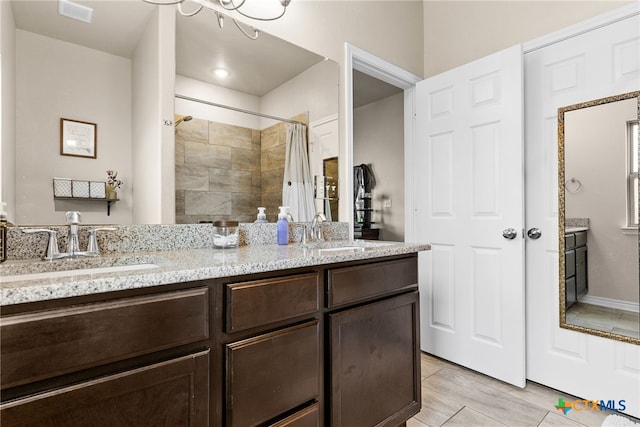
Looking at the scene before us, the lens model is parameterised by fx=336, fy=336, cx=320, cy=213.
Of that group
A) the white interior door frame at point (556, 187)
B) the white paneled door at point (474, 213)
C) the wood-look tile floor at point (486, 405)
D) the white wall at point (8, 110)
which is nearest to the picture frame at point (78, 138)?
the white wall at point (8, 110)

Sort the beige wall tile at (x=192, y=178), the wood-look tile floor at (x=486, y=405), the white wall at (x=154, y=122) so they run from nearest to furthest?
the white wall at (x=154, y=122), the beige wall tile at (x=192, y=178), the wood-look tile floor at (x=486, y=405)

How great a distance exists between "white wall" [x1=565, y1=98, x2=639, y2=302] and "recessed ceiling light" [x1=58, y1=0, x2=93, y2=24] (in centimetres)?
237

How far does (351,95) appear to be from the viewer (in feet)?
7.07

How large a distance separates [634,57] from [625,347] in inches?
58.4

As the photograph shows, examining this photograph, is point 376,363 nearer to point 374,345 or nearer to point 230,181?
point 374,345

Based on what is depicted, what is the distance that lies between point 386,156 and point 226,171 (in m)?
2.75

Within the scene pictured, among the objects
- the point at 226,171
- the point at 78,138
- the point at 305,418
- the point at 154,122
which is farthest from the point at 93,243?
the point at 305,418

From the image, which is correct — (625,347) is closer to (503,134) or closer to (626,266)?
(626,266)

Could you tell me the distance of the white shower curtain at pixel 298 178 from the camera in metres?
1.83

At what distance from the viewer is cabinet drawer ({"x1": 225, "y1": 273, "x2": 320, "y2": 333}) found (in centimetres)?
92

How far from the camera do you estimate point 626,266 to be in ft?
5.96

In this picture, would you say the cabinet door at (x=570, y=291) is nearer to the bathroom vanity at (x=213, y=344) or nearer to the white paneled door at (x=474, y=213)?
the white paneled door at (x=474, y=213)

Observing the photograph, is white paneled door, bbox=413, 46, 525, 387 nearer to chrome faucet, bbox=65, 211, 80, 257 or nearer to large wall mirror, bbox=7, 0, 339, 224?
large wall mirror, bbox=7, 0, 339, 224

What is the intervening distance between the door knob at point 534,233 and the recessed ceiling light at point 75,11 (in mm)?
2424
